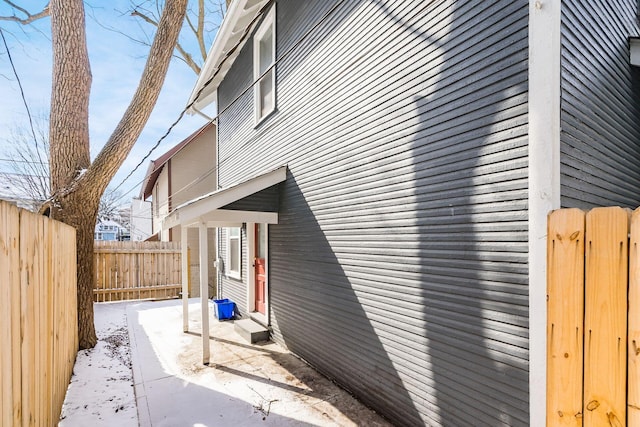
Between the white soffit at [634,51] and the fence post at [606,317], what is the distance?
2.77m

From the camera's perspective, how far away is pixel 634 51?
3.29 meters

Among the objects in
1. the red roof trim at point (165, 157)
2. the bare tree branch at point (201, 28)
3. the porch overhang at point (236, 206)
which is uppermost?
the bare tree branch at point (201, 28)

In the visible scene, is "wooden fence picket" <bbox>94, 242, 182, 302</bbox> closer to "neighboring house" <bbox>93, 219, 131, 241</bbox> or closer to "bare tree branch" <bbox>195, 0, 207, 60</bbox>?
"bare tree branch" <bbox>195, 0, 207, 60</bbox>

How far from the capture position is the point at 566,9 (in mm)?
2549

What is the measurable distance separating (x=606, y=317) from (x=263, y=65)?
22.7ft

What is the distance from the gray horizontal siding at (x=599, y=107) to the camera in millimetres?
2525

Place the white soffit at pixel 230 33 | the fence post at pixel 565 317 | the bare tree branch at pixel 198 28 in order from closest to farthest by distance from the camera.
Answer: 1. the fence post at pixel 565 317
2. the white soffit at pixel 230 33
3. the bare tree branch at pixel 198 28

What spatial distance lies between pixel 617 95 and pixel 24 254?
4.65 m

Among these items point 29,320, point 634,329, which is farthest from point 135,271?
point 634,329

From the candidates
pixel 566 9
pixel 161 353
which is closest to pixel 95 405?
pixel 161 353

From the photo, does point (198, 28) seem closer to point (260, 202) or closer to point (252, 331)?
point (260, 202)

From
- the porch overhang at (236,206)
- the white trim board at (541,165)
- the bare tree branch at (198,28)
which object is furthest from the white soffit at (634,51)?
the bare tree branch at (198,28)

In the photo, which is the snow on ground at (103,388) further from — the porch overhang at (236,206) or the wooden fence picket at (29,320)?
the porch overhang at (236,206)

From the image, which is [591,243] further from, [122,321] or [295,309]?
[122,321]
